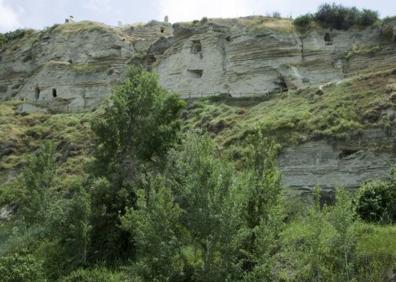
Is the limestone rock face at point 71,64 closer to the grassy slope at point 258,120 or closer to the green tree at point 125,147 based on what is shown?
the grassy slope at point 258,120

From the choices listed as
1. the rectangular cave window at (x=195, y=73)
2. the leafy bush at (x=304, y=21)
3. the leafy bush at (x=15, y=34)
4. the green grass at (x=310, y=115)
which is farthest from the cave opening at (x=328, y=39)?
the leafy bush at (x=15, y=34)

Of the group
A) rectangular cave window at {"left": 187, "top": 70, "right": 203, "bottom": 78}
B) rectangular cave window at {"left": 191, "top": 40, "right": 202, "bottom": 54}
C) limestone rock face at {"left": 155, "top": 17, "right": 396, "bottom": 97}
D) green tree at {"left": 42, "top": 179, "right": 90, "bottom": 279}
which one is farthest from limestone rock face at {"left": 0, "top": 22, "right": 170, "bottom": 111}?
green tree at {"left": 42, "top": 179, "right": 90, "bottom": 279}

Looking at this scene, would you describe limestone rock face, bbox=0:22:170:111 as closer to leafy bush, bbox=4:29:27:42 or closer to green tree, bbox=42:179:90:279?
leafy bush, bbox=4:29:27:42

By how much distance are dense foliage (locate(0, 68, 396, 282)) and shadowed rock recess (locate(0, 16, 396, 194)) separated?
386 centimetres

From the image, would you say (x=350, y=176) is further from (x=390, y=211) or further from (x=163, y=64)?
(x=163, y=64)

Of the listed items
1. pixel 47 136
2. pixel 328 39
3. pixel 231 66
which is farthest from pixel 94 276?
pixel 328 39

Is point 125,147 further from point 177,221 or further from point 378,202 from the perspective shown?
point 378,202

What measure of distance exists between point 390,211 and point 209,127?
1709 centimetres

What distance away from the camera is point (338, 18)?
49938 millimetres

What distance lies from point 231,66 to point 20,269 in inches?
1147

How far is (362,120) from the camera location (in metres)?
32.7

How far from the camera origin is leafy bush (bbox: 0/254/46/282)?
24.4 metres

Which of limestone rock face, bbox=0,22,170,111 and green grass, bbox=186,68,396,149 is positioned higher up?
limestone rock face, bbox=0,22,170,111

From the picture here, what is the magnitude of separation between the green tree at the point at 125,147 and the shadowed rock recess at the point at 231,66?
6.54 metres
